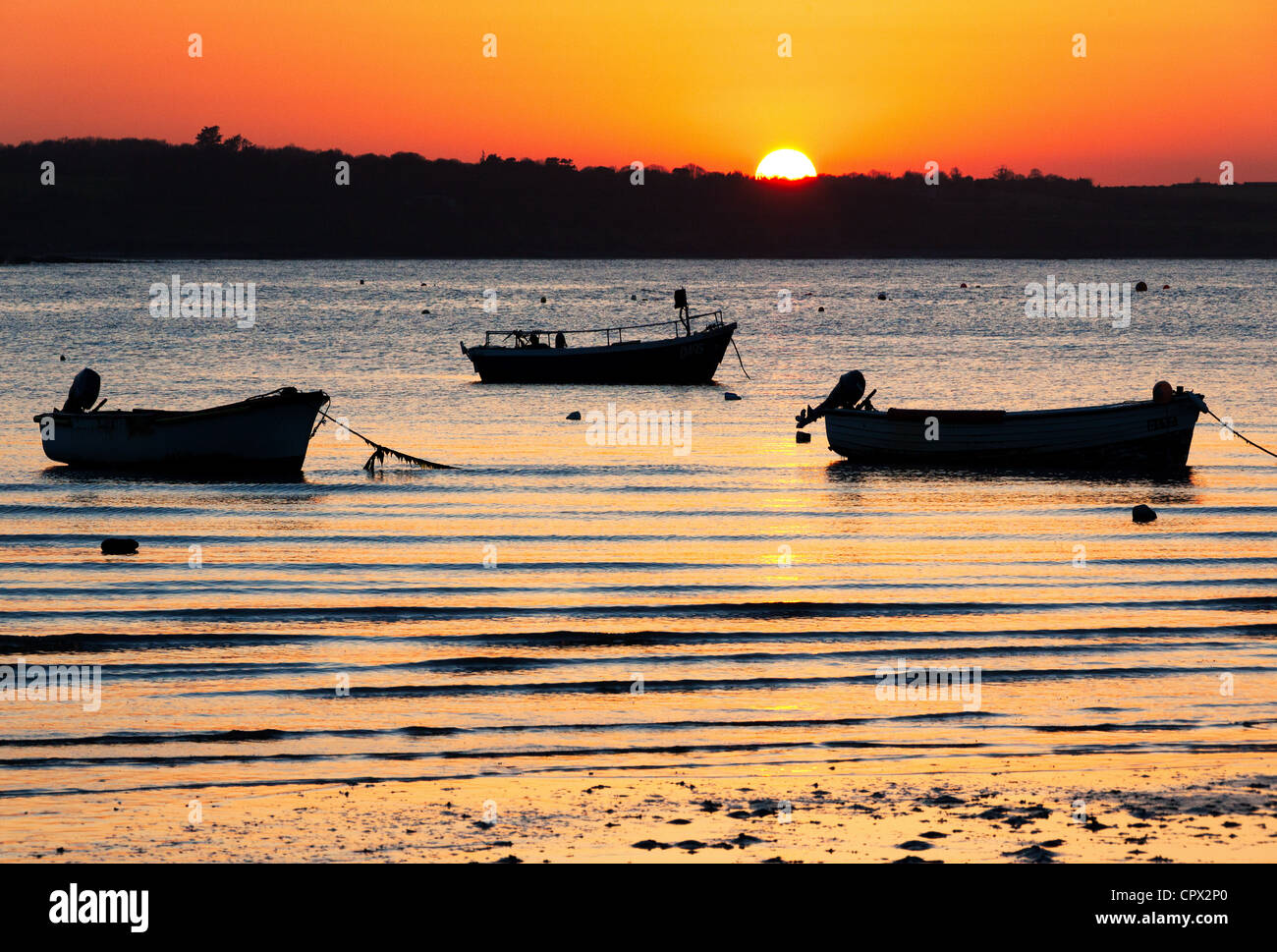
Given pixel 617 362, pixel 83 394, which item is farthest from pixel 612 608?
pixel 617 362

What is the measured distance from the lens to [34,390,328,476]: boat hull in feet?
100

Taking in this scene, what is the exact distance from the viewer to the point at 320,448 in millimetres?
35969

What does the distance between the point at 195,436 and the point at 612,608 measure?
52.7 ft

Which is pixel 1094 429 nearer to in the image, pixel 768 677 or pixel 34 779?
pixel 768 677

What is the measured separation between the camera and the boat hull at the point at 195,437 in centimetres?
3059

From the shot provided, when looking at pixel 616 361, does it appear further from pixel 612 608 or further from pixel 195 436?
pixel 612 608

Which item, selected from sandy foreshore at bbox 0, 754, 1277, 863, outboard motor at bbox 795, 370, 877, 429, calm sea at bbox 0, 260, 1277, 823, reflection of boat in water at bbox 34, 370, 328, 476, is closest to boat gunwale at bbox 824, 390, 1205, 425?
outboard motor at bbox 795, 370, 877, 429

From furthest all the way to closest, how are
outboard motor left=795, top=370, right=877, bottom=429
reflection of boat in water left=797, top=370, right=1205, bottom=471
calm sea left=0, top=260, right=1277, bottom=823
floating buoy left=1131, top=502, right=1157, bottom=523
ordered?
outboard motor left=795, top=370, right=877, bottom=429
reflection of boat in water left=797, top=370, right=1205, bottom=471
floating buoy left=1131, top=502, right=1157, bottom=523
calm sea left=0, top=260, right=1277, bottom=823

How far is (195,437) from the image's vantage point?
3064 centimetres

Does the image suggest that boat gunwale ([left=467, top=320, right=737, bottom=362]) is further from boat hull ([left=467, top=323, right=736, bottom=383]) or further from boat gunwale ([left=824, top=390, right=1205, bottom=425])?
boat gunwale ([left=824, top=390, right=1205, bottom=425])

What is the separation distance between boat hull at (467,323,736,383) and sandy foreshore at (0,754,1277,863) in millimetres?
44119

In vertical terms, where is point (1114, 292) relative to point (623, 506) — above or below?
above
